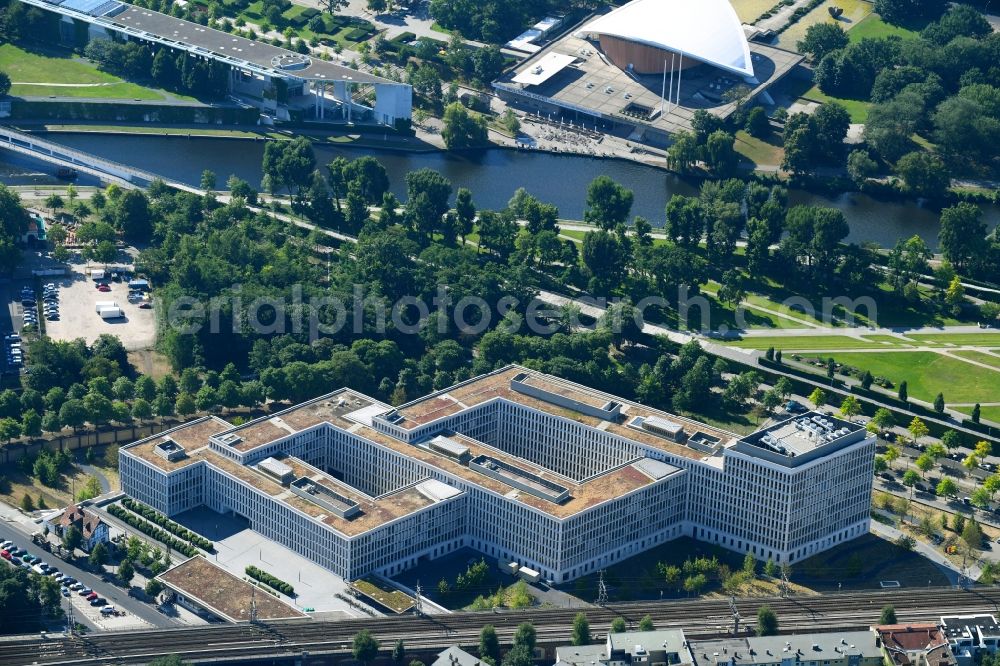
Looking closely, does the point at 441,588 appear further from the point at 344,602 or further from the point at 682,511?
the point at 682,511

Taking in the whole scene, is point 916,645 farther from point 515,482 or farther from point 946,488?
point 515,482

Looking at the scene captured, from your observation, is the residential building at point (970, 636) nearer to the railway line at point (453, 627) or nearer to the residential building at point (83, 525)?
the railway line at point (453, 627)

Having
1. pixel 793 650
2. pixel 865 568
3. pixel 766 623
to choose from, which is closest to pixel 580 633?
pixel 766 623

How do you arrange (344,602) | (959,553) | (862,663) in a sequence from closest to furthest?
(862,663), (344,602), (959,553)

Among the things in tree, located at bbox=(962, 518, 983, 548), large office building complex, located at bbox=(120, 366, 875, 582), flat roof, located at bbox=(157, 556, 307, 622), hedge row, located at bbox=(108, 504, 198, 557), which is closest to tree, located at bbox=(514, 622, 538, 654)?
large office building complex, located at bbox=(120, 366, 875, 582)

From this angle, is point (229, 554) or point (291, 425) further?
point (291, 425)

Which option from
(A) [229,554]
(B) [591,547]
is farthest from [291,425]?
(B) [591,547]

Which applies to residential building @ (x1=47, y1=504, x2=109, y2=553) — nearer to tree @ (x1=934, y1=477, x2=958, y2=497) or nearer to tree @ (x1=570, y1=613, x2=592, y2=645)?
tree @ (x1=570, y1=613, x2=592, y2=645)
